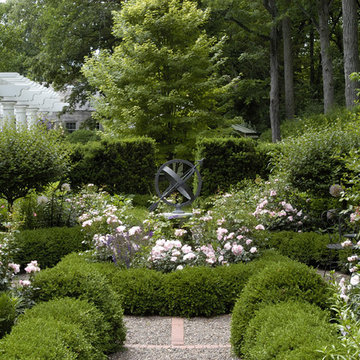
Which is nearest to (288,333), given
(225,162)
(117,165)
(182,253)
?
(182,253)

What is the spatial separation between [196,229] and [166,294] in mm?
1761

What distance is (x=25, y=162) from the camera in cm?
822

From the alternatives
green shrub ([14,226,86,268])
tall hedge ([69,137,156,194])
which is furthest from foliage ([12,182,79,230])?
tall hedge ([69,137,156,194])

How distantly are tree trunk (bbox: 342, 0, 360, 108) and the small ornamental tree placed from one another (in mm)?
8677

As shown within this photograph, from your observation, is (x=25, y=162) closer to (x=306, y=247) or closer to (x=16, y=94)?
(x=306, y=247)

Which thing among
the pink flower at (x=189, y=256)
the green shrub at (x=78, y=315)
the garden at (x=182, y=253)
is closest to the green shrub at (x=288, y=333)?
the garden at (x=182, y=253)

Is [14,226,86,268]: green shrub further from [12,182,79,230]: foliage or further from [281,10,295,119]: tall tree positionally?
[281,10,295,119]: tall tree

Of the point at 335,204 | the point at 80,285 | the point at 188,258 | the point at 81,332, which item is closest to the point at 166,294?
the point at 188,258

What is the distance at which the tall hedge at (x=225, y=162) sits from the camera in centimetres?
1202

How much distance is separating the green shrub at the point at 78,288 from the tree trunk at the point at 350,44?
36.5 ft

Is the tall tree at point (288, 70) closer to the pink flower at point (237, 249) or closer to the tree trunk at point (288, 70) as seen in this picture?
the tree trunk at point (288, 70)

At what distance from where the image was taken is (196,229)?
23.0 feet

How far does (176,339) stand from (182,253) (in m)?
1.64

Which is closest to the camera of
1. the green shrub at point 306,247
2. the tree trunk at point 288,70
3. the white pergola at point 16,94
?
the green shrub at point 306,247
